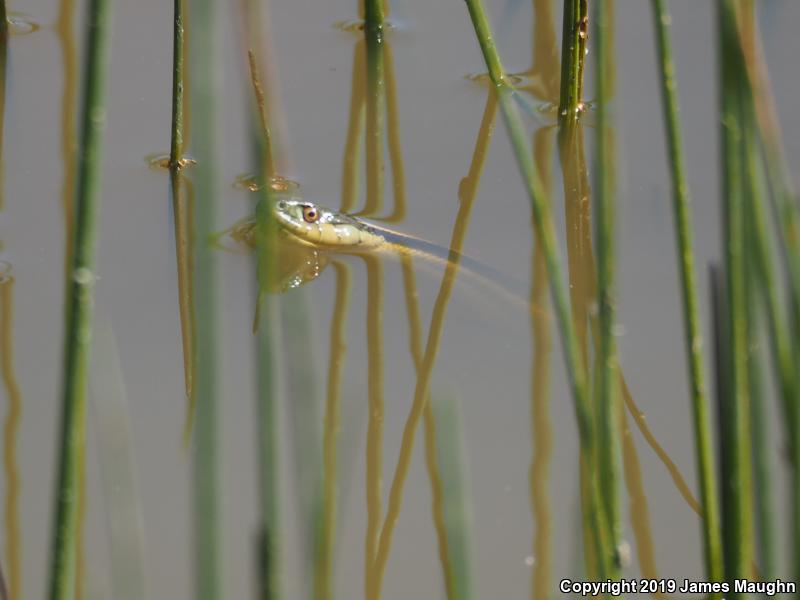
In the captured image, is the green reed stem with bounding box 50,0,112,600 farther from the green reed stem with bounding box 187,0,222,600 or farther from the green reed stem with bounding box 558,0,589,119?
the green reed stem with bounding box 558,0,589,119

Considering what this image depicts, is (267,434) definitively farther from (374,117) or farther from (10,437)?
(374,117)

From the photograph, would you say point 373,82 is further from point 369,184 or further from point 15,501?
point 15,501

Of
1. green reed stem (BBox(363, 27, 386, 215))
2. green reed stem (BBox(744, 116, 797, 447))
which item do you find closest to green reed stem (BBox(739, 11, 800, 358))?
green reed stem (BBox(744, 116, 797, 447))

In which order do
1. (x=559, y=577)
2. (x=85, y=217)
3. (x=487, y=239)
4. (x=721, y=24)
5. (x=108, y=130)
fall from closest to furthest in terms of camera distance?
(x=85, y=217) < (x=721, y=24) < (x=559, y=577) < (x=487, y=239) < (x=108, y=130)

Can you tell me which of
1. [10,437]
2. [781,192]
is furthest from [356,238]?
[781,192]

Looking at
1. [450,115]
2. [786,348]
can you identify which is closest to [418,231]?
[450,115]

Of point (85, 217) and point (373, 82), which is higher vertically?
point (373, 82)
